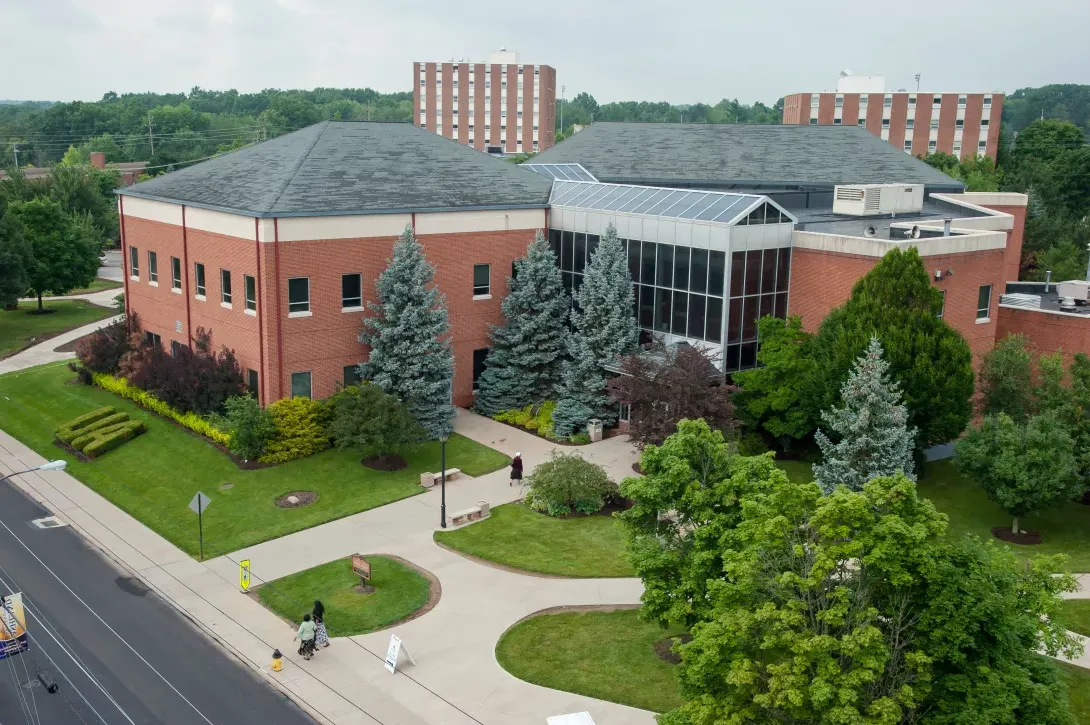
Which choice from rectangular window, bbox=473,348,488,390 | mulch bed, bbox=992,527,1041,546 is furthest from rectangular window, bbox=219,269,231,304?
mulch bed, bbox=992,527,1041,546

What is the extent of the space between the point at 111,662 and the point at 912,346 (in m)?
23.4

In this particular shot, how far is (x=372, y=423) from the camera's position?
1296 inches

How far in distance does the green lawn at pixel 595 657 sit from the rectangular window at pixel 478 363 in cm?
1837

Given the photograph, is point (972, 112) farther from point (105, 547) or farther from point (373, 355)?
point (105, 547)

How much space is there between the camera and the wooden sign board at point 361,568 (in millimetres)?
25109

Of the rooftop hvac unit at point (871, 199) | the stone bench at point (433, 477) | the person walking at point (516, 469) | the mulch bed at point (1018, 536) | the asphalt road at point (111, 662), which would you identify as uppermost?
the rooftop hvac unit at point (871, 199)

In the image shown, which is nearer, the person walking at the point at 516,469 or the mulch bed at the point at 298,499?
the mulch bed at the point at 298,499

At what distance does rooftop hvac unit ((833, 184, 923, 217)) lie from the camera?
42906 mm

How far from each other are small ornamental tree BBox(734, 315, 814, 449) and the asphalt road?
1935 centimetres

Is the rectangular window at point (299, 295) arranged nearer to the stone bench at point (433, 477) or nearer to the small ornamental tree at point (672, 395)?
the stone bench at point (433, 477)

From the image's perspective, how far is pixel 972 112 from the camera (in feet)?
332

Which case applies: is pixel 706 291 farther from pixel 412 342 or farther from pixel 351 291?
pixel 351 291

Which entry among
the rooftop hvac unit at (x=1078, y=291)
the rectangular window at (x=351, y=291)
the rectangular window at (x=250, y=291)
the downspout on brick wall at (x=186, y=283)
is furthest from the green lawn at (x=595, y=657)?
the rooftop hvac unit at (x=1078, y=291)

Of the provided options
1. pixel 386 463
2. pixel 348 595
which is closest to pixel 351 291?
pixel 386 463
